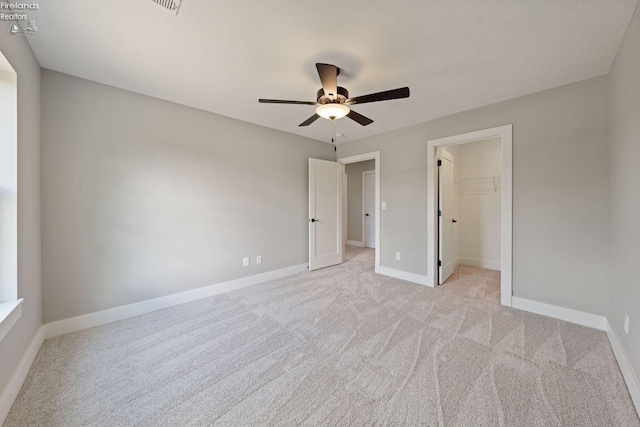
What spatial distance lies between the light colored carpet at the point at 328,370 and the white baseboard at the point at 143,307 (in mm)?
97

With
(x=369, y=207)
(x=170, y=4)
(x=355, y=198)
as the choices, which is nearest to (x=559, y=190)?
(x=170, y=4)

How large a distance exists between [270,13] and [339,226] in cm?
358

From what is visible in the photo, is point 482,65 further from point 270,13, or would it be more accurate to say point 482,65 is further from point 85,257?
point 85,257

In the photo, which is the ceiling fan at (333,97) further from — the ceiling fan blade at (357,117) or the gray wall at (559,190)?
the gray wall at (559,190)

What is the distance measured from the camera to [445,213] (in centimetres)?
361

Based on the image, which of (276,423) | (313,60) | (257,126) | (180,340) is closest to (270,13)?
(313,60)

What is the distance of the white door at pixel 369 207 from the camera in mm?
6520

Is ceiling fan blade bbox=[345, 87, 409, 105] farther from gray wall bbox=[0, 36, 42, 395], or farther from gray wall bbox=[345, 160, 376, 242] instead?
gray wall bbox=[345, 160, 376, 242]

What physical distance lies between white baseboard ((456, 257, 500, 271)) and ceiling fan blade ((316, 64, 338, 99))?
4184 mm

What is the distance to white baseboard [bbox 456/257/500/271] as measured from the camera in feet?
14.2

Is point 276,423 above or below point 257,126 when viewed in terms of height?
below

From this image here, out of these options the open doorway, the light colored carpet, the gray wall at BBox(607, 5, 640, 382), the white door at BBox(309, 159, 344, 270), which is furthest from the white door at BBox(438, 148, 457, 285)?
the white door at BBox(309, 159, 344, 270)

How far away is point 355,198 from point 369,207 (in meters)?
0.48

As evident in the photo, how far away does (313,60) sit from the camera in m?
2.03
